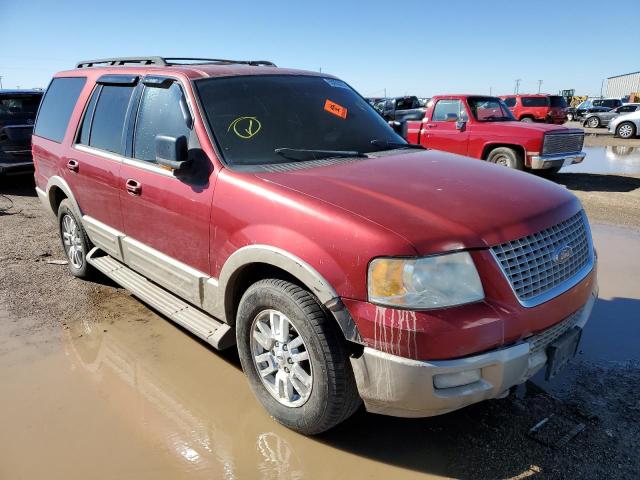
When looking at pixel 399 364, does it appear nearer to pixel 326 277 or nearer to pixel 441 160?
pixel 326 277

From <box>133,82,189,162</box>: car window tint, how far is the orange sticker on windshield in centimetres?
102

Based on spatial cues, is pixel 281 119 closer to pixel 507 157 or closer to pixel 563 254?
pixel 563 254

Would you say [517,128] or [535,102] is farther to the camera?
[535,102]

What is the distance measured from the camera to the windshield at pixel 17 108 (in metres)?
9.55

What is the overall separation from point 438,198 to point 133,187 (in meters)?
2.20

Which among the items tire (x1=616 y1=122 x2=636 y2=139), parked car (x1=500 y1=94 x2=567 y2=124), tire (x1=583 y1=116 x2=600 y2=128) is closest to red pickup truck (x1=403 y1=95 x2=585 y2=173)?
parked car (x1=500 y1=94 x2=567 y2=124)

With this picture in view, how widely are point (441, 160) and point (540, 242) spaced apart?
3.55ft

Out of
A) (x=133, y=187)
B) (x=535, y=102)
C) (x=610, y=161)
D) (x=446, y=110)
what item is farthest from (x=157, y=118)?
(x=535, y=102)

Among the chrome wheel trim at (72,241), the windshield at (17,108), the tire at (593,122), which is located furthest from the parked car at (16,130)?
the tire at (593,122)

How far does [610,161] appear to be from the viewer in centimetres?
1484

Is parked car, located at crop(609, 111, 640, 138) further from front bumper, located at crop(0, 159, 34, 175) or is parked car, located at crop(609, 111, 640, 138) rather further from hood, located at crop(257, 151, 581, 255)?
front bumper, located at crop(0, 159, 34, 175)

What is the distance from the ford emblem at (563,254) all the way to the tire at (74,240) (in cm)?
398

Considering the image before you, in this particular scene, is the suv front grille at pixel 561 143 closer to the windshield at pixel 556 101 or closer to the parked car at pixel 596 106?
the windshield at pixel 556 101

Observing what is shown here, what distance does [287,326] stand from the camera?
2.60 metres
